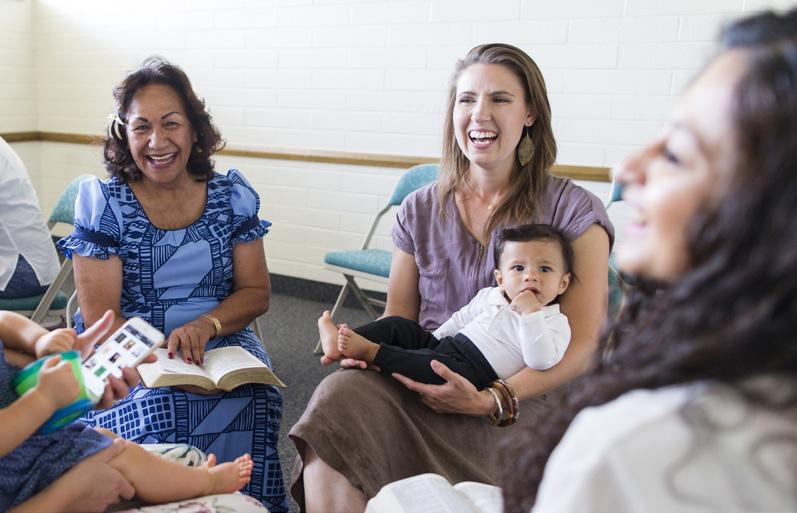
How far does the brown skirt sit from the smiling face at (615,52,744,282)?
1.00 meters

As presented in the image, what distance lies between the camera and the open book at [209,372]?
1869 millimetres

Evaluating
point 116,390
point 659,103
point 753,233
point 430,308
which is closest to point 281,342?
point 430,308

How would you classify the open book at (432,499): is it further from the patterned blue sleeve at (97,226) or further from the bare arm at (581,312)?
the patterned blue sleeve at (97,226)

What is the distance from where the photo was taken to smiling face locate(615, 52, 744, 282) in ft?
2.36

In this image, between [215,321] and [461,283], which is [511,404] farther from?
[215,321]

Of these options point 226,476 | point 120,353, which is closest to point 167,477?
point 226,476

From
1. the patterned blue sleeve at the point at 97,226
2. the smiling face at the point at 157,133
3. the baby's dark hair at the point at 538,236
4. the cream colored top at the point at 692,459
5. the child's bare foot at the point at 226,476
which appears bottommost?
the child's bare foot at the point at 226,476

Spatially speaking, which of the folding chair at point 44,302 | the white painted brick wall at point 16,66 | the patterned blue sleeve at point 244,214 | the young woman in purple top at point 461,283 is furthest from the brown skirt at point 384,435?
the white painted brick wall at point 16,66

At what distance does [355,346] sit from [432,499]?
1.88ft

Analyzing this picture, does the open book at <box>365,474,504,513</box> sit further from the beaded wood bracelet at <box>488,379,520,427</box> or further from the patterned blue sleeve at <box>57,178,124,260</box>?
the patterned blue sleeve at <box>57,178,124,260</box>

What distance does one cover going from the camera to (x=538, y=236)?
193 cm

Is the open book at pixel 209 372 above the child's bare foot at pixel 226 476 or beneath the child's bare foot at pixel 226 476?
above

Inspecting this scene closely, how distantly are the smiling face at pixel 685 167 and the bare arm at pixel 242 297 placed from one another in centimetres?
154

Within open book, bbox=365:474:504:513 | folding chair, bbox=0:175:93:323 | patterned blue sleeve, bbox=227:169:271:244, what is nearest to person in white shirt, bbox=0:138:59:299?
folding chair, bbox=0:175:93:323
